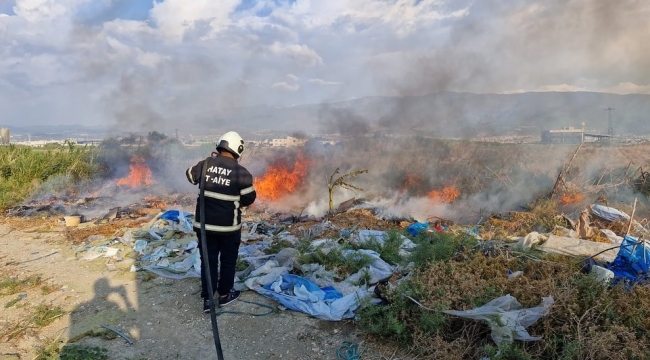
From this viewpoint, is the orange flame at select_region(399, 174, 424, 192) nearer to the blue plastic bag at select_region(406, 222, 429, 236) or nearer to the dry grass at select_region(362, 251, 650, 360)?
the blue plastic bag at select_region(406, 222, 429, 236)

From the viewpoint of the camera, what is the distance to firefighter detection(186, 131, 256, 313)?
4.45 m

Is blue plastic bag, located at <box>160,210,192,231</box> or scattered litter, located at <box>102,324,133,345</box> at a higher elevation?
blue plastic bag, located at <box>160,210,192,231</box>

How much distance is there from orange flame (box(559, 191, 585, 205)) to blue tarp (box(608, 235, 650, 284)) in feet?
18.2

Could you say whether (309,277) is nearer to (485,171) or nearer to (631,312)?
(631,312)

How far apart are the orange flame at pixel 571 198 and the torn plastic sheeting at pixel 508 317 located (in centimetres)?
713

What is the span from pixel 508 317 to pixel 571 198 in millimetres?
7575

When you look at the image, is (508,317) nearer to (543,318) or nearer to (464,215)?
(543,318)

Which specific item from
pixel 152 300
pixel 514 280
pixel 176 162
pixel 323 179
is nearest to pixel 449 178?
pixel 323 179

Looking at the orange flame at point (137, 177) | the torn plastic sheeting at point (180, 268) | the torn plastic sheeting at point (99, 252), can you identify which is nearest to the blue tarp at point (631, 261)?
the torn plastic sheeting at point (180, 268)

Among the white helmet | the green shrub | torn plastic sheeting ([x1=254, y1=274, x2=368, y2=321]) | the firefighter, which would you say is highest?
the white helmet

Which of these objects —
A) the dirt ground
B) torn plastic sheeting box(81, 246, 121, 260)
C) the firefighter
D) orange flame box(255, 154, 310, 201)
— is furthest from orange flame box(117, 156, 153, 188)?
the firefighter

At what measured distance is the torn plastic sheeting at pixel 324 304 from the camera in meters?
4.33

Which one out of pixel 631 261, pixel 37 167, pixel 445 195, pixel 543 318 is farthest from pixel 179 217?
pixel 37 167

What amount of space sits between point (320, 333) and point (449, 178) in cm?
965
